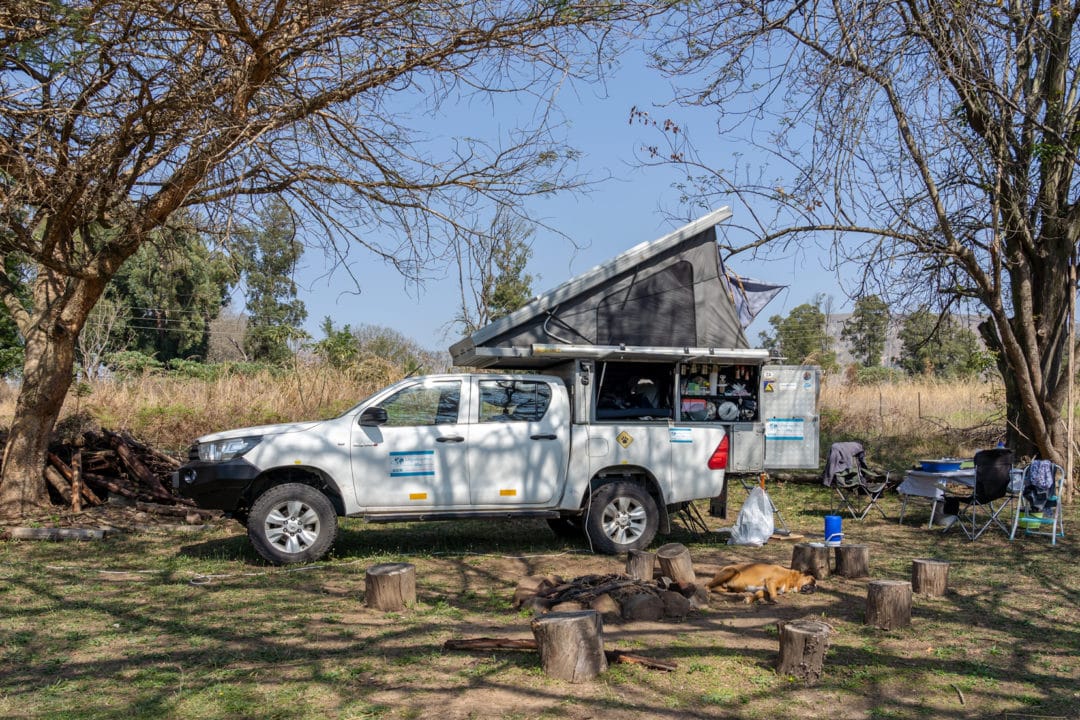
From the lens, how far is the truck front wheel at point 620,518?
9.16 meters

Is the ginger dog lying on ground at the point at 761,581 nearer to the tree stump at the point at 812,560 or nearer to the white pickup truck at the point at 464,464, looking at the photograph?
the tree stump at the point at 812,560

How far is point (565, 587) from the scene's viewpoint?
22.4 ft

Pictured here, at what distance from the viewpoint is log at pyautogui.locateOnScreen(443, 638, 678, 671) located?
5.26 meters

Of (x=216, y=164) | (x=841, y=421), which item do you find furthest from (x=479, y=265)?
(x=841, y=421)

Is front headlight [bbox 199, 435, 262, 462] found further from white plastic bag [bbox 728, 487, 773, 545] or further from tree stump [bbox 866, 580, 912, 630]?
tree stump [bbox 866, 580, 912, 630]

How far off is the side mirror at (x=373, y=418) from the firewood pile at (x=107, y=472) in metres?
3.94

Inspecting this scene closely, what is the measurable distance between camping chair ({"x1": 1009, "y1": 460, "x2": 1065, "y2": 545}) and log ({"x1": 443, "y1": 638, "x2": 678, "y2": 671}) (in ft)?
21.3

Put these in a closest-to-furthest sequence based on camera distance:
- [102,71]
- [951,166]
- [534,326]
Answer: [102,71]
[534,326]
[951,166]

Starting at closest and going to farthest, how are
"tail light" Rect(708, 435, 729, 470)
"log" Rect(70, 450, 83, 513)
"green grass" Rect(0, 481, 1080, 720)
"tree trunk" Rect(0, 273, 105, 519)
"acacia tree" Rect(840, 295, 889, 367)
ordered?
"green grass" Rect(0, 481, 1080, 720)
"tail light" Rect(708, 435, 729, 470)
"tree trunk" Rect(0, 273, 105, 519)
"log" Rect(70, 450, 83, 513)
"acacia tree" Rect(840, 295, 889, 367)

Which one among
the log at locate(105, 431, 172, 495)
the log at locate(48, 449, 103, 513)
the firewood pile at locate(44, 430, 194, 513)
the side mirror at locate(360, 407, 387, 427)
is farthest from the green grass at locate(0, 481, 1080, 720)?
the log at locate(105, 431, 172, 495)

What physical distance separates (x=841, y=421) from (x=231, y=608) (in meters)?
16.1

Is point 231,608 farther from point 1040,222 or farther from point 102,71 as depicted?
point 1040,222

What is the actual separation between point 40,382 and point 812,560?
8.59 meters

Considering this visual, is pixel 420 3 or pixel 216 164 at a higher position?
pixel 420 3
